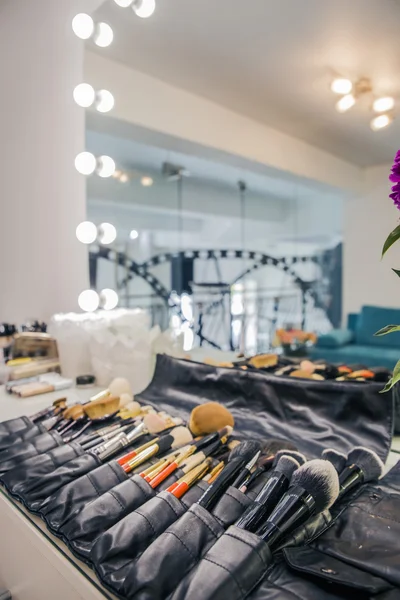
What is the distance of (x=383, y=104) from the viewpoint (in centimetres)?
102

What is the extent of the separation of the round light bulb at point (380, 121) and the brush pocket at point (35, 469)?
0.99 meters

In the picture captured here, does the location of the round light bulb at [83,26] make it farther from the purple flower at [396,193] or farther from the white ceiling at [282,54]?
the purple flower at [396,193]

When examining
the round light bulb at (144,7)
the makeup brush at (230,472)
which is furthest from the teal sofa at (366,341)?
the round light bulb at (144,7)

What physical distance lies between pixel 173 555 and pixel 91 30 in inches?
67.0

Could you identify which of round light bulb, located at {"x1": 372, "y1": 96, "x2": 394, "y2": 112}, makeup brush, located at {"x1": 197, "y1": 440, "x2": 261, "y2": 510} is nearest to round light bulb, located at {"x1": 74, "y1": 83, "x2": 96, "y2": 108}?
round light bulb, located at {"x1": 372, "y1": 96, "x2": 394, "y2": 112}

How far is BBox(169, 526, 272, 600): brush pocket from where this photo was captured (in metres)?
0.39

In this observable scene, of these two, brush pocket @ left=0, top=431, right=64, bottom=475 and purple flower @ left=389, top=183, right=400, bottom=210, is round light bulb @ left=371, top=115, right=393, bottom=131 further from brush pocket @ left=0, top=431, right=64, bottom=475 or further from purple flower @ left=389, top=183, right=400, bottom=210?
brush pocket @ left=0, top=431, right=64, bottom=475

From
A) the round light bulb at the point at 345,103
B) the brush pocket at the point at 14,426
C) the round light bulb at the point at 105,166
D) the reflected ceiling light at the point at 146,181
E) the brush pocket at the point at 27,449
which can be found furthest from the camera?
the reflected ceiling light at the point at 146,181

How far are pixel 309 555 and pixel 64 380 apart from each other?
3.21 ft

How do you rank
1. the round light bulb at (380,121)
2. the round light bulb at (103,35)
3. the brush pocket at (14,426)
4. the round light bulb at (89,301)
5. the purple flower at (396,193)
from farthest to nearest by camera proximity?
the round light bulb at (89,301) < the round light bulb at (103,35) < the round light bulb at (380,121) < the brush pocket at (14,426) < the purple flower at (396,193)

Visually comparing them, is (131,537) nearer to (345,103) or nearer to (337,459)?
(337,459)

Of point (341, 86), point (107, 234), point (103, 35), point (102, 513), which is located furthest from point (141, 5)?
point (102, 513)

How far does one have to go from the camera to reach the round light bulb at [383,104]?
99 cm

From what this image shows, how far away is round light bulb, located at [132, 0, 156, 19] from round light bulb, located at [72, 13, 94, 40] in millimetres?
182
